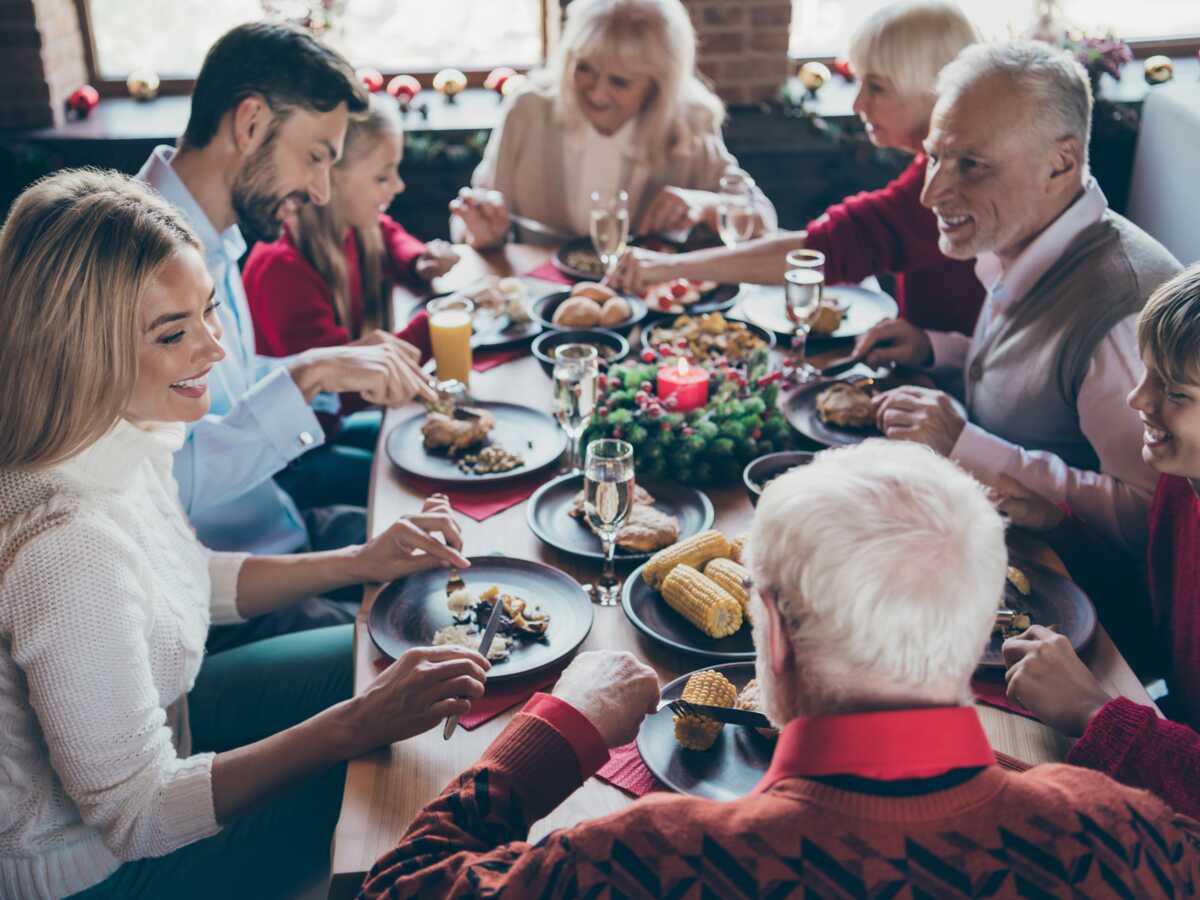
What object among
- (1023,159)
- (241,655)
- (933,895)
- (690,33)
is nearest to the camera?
(933,895)

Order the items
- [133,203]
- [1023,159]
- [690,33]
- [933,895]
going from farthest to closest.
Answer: [690,33] → [1023,159] → [133,203] → [933,895]

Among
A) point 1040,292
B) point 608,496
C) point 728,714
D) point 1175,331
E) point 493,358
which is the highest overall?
point 1175,331

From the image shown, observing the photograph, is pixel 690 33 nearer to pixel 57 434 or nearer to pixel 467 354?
pixel 467 354

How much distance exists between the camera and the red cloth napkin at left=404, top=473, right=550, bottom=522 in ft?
6.97

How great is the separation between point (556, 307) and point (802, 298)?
728 mm

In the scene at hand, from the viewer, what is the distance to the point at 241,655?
2.12 meters

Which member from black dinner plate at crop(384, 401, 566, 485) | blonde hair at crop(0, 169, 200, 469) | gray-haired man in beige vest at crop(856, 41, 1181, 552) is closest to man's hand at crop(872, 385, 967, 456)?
gray-haired man in beige vest at crop(856, 41, 1181, 552)

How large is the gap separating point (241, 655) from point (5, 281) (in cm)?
82

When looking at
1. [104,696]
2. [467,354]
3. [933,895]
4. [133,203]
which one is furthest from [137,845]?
[467,354]

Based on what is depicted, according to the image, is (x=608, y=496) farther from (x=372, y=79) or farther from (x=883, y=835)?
(x=372, y=79)

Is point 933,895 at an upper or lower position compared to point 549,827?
upper

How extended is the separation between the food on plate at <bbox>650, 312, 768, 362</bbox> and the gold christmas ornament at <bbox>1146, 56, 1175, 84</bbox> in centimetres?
286

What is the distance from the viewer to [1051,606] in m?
1.78

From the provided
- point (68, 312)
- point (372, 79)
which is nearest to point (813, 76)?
point (372, 79)
